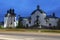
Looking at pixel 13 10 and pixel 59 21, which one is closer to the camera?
pixel 59 21

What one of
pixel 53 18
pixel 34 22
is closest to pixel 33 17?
pixel 34 22

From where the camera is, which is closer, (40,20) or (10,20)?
(40,20)

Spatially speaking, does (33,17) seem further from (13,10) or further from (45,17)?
(13,10)

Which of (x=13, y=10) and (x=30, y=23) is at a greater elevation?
(x=13, y=10)

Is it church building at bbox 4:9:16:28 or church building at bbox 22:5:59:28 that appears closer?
church building at bbox 22:5:59:28

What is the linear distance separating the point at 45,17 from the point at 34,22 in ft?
15.5

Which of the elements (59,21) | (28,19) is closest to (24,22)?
(28,19)

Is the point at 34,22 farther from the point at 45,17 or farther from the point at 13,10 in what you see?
the point at 13,10

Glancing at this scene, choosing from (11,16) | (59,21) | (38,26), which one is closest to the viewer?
(38,26)

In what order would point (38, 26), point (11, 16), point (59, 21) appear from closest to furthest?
1. point (38, 26)
2. point (59, 21)
3. point (11, 16)

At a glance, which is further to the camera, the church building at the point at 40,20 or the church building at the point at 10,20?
the church building at the point at 10,20

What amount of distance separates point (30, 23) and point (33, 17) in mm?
3063

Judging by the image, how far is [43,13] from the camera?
291 ft

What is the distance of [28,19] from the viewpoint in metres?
93.2
